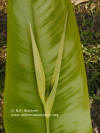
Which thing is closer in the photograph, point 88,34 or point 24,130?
point 24,130

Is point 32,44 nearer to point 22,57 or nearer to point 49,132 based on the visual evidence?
point 22,57

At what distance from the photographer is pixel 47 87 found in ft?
1.65

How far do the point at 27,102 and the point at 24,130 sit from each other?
2.8 inches

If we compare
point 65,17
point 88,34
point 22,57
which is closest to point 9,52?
point 22,57

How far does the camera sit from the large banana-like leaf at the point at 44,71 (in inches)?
18.6

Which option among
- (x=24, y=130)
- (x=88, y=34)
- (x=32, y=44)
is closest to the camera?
(x=32, y=44)

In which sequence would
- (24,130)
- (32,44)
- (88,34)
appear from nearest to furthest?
(32,44) → (24,130) → (88,34)

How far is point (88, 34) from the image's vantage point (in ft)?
3.98

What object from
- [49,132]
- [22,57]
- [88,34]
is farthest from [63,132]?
[88,34]

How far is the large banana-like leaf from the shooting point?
0.47 m

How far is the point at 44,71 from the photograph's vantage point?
518mm

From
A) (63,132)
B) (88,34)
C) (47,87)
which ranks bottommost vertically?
(63,132)

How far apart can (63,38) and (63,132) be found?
23 cm

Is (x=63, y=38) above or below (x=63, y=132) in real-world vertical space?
above
